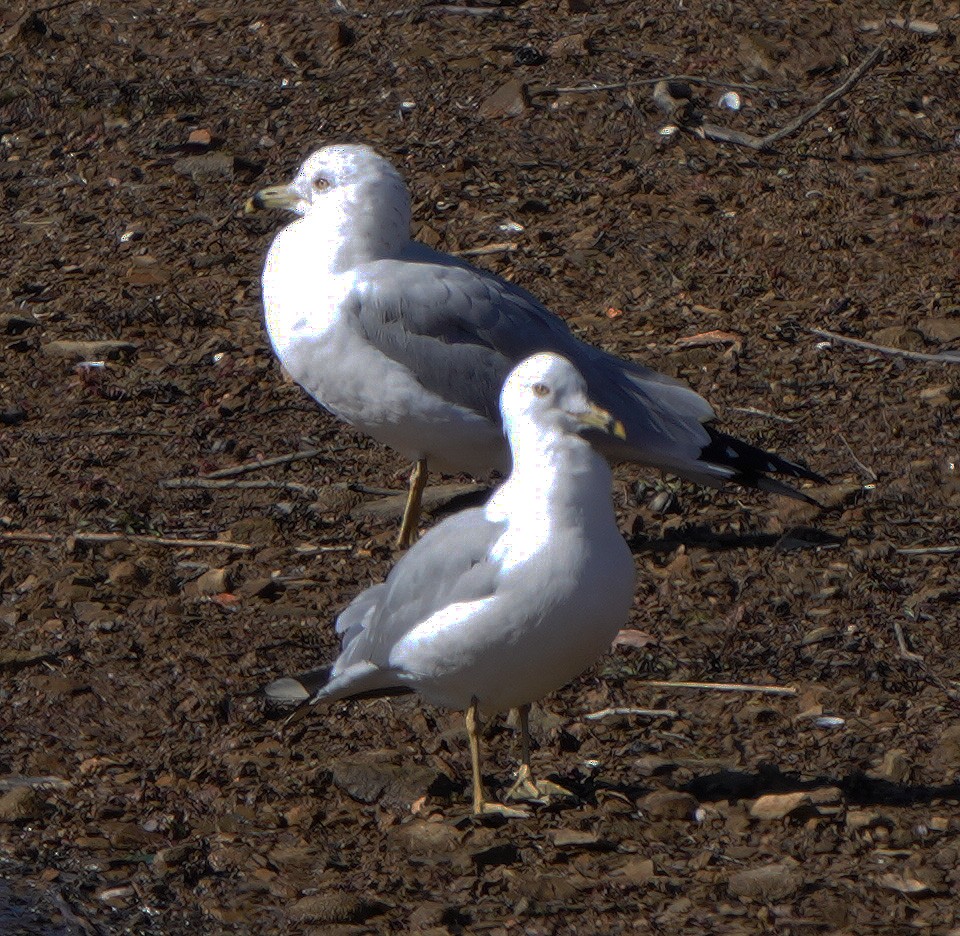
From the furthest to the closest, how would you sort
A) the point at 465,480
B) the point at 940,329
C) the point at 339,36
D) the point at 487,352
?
the point at 339,36 → the point at 940,329 → the point at 465,480 → the point at 487,352

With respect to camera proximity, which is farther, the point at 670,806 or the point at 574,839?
the point at 670,806

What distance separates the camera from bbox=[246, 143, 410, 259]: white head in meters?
6.01

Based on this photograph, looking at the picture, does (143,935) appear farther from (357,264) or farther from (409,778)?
(357,264)

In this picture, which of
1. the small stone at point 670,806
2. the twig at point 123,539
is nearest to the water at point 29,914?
the small stone at point 670,806

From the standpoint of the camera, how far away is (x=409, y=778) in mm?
4734

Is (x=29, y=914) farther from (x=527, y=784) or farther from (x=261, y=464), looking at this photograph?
(x=261, y=464)

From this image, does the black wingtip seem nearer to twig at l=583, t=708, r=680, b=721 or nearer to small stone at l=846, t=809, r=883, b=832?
twig at l=583, t=708, r=680, b=721

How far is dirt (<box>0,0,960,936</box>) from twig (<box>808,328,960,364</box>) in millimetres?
50

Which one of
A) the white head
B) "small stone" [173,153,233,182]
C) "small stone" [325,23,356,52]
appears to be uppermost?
the white head

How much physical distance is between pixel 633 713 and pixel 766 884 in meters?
0.93

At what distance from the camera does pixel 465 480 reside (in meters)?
6.77

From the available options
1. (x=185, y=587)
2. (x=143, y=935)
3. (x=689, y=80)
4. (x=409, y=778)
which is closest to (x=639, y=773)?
(x=409, y=778)

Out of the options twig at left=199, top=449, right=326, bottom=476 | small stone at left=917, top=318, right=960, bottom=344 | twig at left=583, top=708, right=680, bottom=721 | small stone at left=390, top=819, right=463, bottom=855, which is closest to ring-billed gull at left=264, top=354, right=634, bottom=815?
small stone at left=390, top=819, right=463, bottom=855

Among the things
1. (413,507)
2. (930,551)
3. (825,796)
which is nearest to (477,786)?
(825,796)
